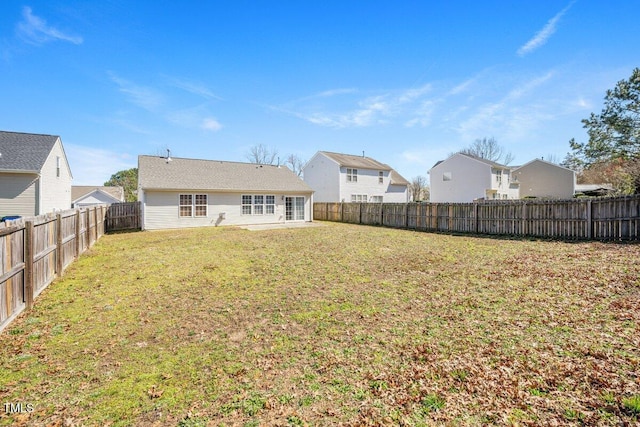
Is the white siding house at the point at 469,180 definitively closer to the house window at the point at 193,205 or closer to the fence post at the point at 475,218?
the fence post at the point at 475,218

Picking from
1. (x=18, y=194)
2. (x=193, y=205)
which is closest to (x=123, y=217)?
(x=193, y=205)

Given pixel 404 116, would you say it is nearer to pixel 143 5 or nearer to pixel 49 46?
pixel 143 5

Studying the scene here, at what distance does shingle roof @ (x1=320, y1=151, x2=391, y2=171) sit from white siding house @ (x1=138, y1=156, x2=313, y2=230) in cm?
708

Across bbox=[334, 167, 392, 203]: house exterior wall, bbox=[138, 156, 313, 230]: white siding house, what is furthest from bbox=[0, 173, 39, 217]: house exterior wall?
bbox=[334, 167, 392, 203]: house exterior wall

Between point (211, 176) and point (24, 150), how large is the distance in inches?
387

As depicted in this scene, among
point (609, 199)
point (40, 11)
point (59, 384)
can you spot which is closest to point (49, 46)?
point (40, 11)

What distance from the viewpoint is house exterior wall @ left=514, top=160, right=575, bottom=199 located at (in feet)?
114

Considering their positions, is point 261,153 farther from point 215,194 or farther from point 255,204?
point 215,194

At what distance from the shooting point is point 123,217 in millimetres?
18281

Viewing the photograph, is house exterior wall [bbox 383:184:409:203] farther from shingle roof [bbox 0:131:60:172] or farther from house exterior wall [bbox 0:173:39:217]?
house exterior wall [bbox 0:173:39:217]

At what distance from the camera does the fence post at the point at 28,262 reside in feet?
16.0

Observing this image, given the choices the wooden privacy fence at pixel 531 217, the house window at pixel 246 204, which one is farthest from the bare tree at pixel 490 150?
the house window at pixel 246 204

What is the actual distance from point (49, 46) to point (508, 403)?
692 inches

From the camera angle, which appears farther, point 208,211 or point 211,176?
point 211,176
